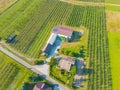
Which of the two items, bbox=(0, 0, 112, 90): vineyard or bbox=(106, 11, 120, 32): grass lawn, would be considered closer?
bbox=(0, 0, 112, 90): vineyard

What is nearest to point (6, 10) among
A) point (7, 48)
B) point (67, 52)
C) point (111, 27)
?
point (7, 48)

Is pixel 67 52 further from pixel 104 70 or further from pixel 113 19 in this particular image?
pixel 113 19

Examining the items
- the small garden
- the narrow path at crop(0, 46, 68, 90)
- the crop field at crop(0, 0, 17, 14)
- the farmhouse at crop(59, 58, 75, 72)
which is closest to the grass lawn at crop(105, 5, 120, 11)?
the crop field at crop(0, 0, 17, 14)

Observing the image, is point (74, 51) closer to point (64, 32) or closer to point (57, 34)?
point (64, 32)

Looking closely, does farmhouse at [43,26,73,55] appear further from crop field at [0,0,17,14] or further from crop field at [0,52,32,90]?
crop field at [0,0,17,14]

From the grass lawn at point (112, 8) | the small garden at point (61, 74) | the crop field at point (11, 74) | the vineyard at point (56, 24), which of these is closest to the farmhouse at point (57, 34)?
the vineyard at point (56, 24)

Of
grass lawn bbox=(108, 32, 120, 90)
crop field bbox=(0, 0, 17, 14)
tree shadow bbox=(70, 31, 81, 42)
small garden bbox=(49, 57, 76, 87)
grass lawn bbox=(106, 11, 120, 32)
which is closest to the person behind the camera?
small garden bbox=(49, 57, 76, 87)

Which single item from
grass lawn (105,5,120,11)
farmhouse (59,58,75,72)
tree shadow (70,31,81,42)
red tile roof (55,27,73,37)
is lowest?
grass lawn (105,5,120,11)

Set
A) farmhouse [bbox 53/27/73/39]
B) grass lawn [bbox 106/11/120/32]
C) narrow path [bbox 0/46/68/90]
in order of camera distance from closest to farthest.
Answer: narrow path [bbox 0/46/68/90]
farmhouse [bbox 53/27/73/39]
grass lawn [bbox 106/11/120/32]
